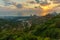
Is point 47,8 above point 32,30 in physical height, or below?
above

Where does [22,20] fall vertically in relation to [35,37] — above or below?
above

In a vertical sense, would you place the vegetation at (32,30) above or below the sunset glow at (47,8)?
below

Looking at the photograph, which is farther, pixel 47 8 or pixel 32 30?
pixel 47 8

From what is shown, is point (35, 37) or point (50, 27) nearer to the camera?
point (35, 37)

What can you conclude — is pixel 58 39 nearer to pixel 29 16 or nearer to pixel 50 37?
pixel 50 37

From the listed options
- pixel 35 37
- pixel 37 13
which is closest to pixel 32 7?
pixel 37 13

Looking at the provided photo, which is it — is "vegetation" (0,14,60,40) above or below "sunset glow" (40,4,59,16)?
below

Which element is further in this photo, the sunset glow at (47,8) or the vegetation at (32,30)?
the sunset glow at (47,8)

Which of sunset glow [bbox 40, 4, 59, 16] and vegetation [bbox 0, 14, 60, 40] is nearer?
vegetation [bbox 0, 14, 60, 40]
